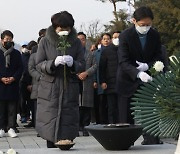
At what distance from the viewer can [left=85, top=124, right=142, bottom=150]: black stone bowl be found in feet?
14.7

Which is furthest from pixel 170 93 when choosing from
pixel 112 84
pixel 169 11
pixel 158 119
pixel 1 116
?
pixel 169 11

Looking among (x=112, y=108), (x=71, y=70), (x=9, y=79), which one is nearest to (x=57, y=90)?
(x=71, y=70)

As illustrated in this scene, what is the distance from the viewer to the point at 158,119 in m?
3.95

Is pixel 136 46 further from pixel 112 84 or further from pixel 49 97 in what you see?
pixel 112 84

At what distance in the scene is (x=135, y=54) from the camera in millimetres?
6043

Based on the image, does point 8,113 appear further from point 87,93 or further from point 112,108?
point 112,108

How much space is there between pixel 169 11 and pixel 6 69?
88.4 feet

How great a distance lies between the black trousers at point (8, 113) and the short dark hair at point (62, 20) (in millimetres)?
3991

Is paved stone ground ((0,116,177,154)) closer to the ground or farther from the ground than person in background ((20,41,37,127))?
closer to the ground

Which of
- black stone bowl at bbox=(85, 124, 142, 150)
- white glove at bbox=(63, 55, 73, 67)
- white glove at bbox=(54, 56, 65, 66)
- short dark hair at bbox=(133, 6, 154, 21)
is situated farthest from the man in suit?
black stone bowl at bbox=(85, 124, 142, 150)

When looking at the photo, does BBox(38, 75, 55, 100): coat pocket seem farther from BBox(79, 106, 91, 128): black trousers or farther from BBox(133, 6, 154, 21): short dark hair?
BBox(79, 106, 91, 128): black trousers

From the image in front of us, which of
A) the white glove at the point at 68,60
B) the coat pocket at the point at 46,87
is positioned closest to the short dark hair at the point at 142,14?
the white glove at the point at 68,60

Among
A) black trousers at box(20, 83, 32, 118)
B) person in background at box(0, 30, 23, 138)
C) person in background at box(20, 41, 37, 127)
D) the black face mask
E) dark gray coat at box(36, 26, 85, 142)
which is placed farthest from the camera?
black trousers at box(20, 83, 32, 118)

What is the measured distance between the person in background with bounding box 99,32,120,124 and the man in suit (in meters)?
2.97
